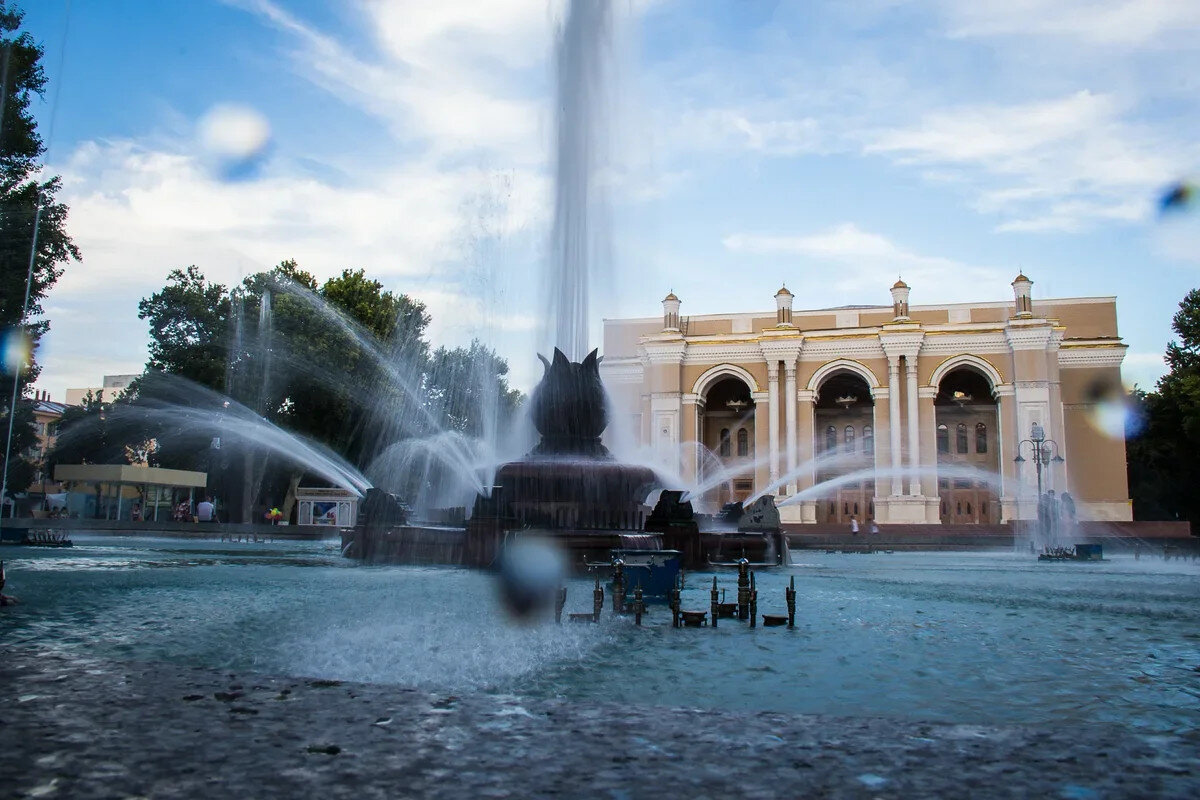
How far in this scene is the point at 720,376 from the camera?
155 ft

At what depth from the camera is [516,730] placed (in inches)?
140

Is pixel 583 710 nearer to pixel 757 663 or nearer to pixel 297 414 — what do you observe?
pixel 757 663

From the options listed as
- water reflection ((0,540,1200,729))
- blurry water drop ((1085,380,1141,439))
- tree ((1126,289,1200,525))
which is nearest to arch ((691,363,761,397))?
blurry water drop ((1085,380,1141,439))

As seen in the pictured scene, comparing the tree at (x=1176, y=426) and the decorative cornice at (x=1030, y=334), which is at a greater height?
the decorative cornice at (x=1030, y=334)

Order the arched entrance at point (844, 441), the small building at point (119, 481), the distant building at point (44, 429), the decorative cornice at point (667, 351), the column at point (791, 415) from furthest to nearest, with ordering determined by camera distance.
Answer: the distant building at point (44, 429) < the decorative cornice at point (667, 351) < the arched entrance at point (844, 441) < the column at point (791, 415) < the small building at point (119, 481)

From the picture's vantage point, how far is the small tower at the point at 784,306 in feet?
154

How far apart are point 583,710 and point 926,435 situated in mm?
42733

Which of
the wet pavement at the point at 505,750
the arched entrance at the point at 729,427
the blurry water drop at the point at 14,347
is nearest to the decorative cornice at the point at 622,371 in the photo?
the arched entrance at the point at 729,427

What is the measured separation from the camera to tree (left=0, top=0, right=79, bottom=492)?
18266mm

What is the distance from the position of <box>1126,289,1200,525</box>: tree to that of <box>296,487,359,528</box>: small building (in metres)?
31.5

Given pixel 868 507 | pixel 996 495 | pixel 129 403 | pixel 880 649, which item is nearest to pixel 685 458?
pixel 868 507

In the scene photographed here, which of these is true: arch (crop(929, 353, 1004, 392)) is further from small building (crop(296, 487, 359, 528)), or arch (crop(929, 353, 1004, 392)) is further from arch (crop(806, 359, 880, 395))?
small building (crop(296, 487, 359, 528))

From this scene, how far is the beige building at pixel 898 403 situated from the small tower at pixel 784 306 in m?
0.07

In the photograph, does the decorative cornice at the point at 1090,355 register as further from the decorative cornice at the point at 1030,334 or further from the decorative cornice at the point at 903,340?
the decorative cornice at the point at 903,340
